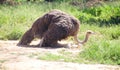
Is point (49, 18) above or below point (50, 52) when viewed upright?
above

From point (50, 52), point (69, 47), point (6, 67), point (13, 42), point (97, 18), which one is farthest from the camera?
point (97, 18)

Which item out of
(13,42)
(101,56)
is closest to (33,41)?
(13,42)

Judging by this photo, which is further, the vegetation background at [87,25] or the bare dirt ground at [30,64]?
the vegetation background at [87,25]

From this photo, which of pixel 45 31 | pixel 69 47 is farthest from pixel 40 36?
pixel 69 47

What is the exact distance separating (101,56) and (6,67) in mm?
2338

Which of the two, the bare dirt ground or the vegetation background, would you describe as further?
the vegetation background

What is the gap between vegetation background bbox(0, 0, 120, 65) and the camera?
923 cm

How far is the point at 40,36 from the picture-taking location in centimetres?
→ 1115

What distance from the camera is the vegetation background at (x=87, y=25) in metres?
9.23

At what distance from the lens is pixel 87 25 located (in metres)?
14.2

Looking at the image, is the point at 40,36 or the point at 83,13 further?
the point at 83,13

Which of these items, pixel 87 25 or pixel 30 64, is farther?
pixel 87 25

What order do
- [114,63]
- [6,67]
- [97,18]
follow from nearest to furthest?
[6,67] < [114,63] < [97,18]

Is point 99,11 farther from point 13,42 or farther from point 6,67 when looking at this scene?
point 6,67
